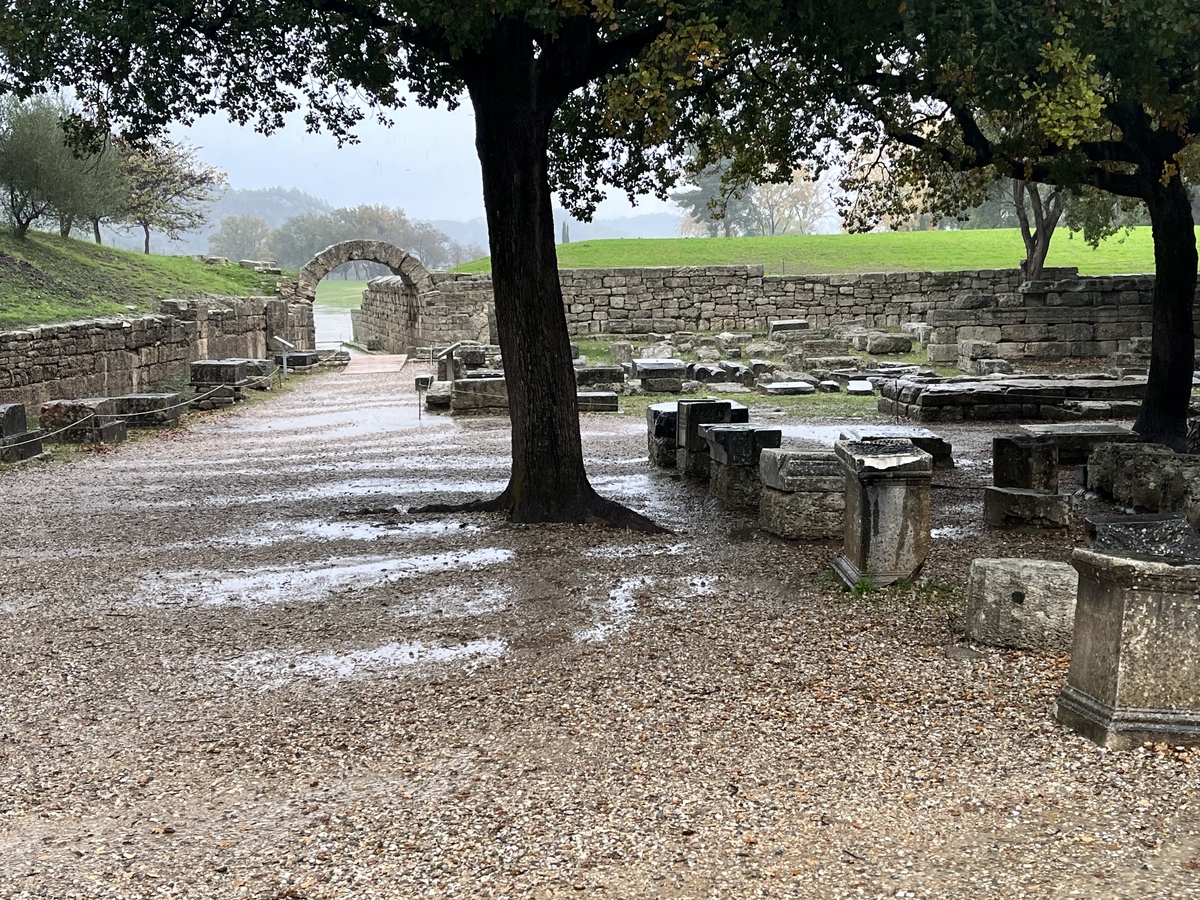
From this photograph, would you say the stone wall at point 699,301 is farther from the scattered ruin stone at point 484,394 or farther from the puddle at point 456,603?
the puddle at point 456,603

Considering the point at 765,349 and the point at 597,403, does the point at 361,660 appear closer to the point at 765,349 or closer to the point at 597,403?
the point at 597,403

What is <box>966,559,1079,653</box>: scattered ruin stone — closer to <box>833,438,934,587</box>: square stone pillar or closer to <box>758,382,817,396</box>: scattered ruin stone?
<box>833,438,934,587</box>: square stone pillar

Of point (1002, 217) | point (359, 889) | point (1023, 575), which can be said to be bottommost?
point (359, 889)

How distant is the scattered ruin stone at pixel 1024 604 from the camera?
5.91m

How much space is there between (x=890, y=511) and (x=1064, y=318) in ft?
64.9

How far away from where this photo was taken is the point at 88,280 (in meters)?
25.9

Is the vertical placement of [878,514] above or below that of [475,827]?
above

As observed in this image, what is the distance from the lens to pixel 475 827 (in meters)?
4.25

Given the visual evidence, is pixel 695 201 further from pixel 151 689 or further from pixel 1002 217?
pixel 151 689

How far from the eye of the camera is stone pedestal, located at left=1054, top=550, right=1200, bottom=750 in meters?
4.63

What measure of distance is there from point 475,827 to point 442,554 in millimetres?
4648

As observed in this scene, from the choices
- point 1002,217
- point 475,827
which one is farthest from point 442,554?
point 1002,217

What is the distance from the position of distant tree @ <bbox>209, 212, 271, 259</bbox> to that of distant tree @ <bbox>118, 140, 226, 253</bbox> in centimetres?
5992

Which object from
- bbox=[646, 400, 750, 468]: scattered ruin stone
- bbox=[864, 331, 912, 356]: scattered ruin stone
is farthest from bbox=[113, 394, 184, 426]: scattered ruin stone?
bbox=[864, 331, 912, 356]: scattered ruin stone
